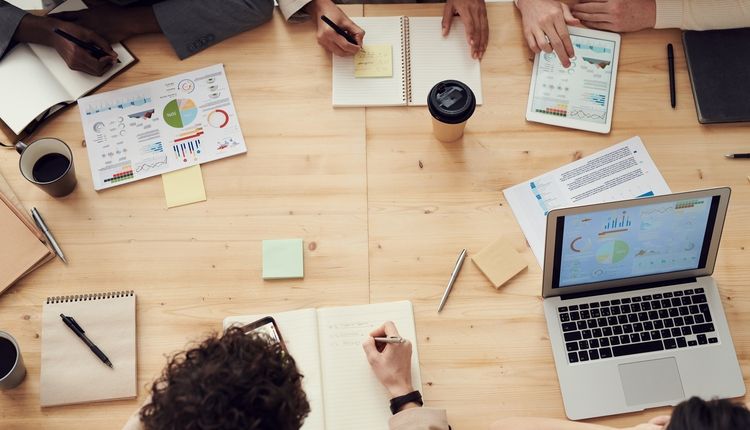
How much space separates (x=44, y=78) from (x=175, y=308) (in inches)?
25.0

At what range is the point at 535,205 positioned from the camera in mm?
1333

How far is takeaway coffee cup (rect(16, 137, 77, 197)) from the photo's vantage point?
130cm

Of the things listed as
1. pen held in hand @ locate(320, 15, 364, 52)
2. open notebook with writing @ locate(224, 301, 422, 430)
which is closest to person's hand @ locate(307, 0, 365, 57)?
pen held in hand @ locate(320, 15, 364, 52)

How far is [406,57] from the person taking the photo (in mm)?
1479

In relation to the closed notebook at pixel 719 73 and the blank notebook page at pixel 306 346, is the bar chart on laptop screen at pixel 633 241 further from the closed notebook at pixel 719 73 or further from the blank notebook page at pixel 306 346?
the blank notebook page at pixel 306 346

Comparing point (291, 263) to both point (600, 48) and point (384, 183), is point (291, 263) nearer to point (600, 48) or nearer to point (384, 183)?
point (384, 183)

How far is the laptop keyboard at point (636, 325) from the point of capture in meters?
1.19

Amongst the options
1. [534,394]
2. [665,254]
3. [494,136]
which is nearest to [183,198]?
[494,136]

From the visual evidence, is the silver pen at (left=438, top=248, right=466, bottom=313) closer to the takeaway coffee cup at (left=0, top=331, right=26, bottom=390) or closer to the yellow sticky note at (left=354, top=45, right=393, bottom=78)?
the yellow sticky note at (left=354, top=45, right=393, bottom=78)

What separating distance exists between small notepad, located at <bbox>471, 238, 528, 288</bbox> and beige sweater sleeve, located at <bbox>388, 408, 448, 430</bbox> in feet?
0.96

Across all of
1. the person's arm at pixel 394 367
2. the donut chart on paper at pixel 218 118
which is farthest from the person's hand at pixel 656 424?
the donut chart on paper at pixel 218 118

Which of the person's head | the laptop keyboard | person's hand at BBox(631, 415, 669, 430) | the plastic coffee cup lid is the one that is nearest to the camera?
the person's head

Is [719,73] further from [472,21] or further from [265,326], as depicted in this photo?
[265,326]

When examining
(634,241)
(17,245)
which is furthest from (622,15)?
(17,245)
